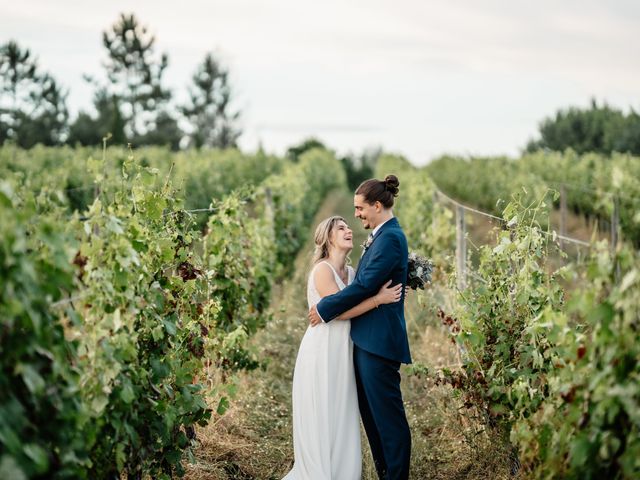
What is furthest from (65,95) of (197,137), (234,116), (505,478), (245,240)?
(505,478)

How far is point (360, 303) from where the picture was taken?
15.2 feet

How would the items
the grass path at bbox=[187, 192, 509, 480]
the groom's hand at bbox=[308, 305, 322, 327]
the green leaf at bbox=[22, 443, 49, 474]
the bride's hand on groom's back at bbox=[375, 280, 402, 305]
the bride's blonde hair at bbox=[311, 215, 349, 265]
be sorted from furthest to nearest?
the grass path at bbox=[187, 192, 509, 480], the bride's blonde hair at bbox=[311, 215, 349, 265], the groom's hand at bbox=[308, 305, 322, 327], the bride's hand on groom's back at bbox=[375, 280, 402, 305], the green leaf at bbox=[22, 443, 49, 474]

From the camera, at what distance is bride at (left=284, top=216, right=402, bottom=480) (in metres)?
4.73

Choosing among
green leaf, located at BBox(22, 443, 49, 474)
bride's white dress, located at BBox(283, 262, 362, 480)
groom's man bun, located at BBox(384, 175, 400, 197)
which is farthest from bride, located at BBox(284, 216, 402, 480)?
green leaf, located at BBox(22, 443, 49, 474)

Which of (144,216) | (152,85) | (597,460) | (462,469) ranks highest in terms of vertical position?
(152,85)

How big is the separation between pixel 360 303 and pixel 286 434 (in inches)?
72.0

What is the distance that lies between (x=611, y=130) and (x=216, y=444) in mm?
50817

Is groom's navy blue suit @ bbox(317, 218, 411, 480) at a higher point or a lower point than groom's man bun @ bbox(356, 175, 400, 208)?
lower

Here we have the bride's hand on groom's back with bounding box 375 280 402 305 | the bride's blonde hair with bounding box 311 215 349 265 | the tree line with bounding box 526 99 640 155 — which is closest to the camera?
the bride's hand on groom's back with bounding box 375 280 402 305

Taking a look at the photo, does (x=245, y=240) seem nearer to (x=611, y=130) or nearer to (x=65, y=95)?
(x=611, y=130)

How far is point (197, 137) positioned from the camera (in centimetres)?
6562

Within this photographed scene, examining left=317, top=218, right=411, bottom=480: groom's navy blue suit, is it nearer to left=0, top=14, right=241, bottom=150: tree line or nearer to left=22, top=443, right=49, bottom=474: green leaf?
left=22, top=443, right=49, bottom=474: green leaf

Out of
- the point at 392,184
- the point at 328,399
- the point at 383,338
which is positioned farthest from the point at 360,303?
the point at 392,184

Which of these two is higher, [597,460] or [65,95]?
[65,95]
